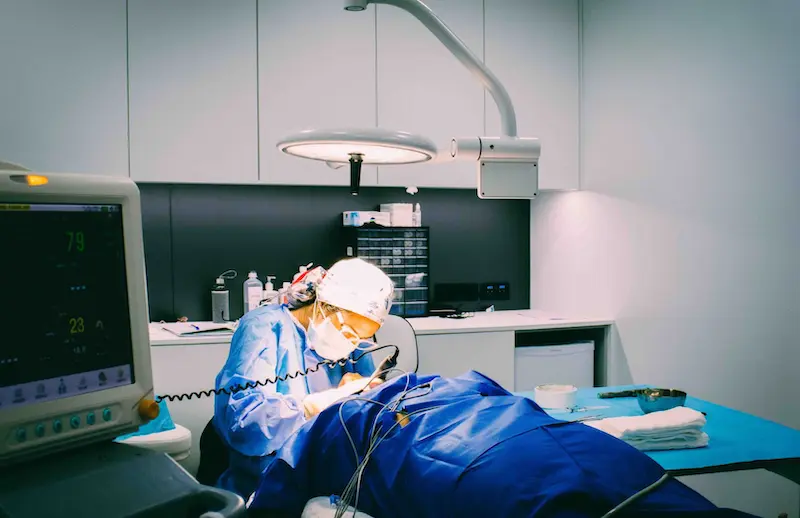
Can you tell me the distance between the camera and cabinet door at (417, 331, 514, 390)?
10.9 feet

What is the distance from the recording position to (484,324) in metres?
3.48

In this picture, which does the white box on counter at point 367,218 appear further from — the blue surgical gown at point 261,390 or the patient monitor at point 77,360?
the patient monitor at point 77,360

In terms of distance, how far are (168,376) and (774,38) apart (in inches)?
117

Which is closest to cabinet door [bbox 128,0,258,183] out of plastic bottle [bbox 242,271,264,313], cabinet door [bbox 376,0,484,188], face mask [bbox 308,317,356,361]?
plastic bottle [bbox 242,271,264,313]

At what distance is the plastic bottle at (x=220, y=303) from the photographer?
3410 mm

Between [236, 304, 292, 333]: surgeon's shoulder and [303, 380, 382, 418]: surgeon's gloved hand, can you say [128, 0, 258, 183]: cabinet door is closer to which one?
[236, 304, 292, 333]: surgeon's shoulder

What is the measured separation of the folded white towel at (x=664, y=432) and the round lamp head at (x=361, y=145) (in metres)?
0.91

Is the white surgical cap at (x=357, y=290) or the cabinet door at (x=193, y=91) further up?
the cabinet door at (x=193, y=91)

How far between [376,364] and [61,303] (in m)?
2.04

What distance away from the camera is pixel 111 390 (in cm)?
78

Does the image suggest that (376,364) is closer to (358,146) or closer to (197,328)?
(197,328)

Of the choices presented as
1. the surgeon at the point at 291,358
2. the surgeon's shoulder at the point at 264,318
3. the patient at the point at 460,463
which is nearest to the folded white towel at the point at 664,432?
the patient at the point at 460,463

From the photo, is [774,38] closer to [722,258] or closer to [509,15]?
[722,258]

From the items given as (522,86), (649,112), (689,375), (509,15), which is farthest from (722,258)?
(509,15)
